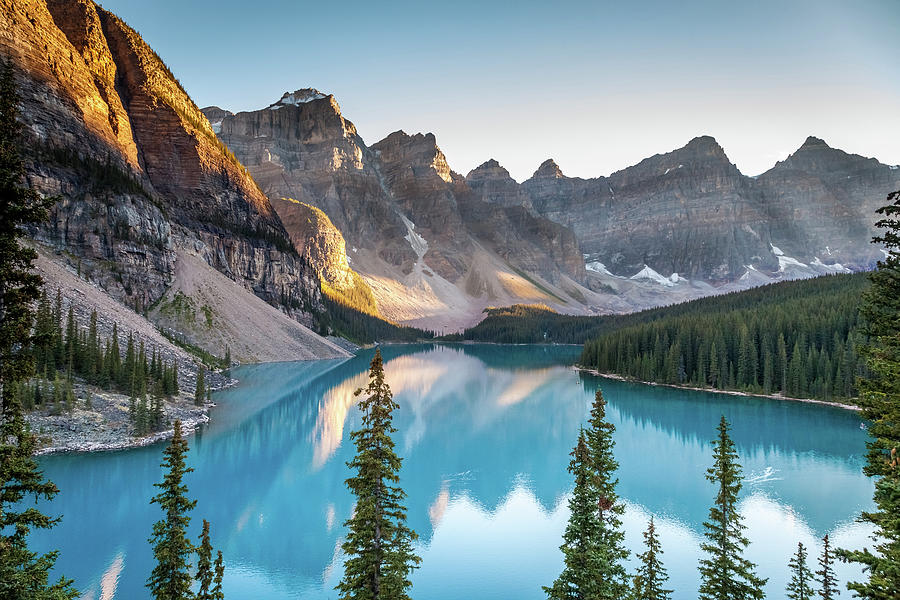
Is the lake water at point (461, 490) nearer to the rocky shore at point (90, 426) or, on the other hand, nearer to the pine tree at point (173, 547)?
the rocky shore at point (90, 426)

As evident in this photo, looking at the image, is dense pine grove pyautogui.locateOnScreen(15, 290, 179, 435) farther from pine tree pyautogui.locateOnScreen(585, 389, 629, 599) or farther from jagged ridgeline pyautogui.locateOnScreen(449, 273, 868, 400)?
jagged ridgeline pyautogui.locateOnScreen(449, 273, 868, 400)

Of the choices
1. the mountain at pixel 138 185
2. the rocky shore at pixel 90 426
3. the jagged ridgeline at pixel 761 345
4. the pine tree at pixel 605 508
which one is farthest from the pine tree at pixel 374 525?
the mountain at pixel 138 185

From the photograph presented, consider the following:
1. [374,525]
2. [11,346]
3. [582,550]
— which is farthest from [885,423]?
[11,346]

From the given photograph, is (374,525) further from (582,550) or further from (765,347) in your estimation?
(765,347)

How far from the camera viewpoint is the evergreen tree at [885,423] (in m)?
→ 8.91

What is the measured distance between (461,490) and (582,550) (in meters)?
20.4

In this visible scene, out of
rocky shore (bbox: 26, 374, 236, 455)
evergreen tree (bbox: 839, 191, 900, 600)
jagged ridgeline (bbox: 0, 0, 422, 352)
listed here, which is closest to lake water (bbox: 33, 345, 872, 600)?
rocky shore (bbox: 26, 374, 236, 455)

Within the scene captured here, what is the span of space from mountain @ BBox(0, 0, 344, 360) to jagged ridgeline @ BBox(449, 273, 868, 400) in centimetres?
5884

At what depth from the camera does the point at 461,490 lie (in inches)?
1286

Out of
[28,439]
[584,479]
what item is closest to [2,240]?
[28,439]

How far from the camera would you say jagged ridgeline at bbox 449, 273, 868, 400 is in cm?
6391

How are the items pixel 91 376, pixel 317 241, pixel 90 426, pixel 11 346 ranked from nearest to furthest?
pixel 11 346 < pixel 90 426 < pixel 91 376 < pixel 317 241

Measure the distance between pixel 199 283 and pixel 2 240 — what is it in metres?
88.6

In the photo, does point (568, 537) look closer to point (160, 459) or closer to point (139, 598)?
point (139, 598)
